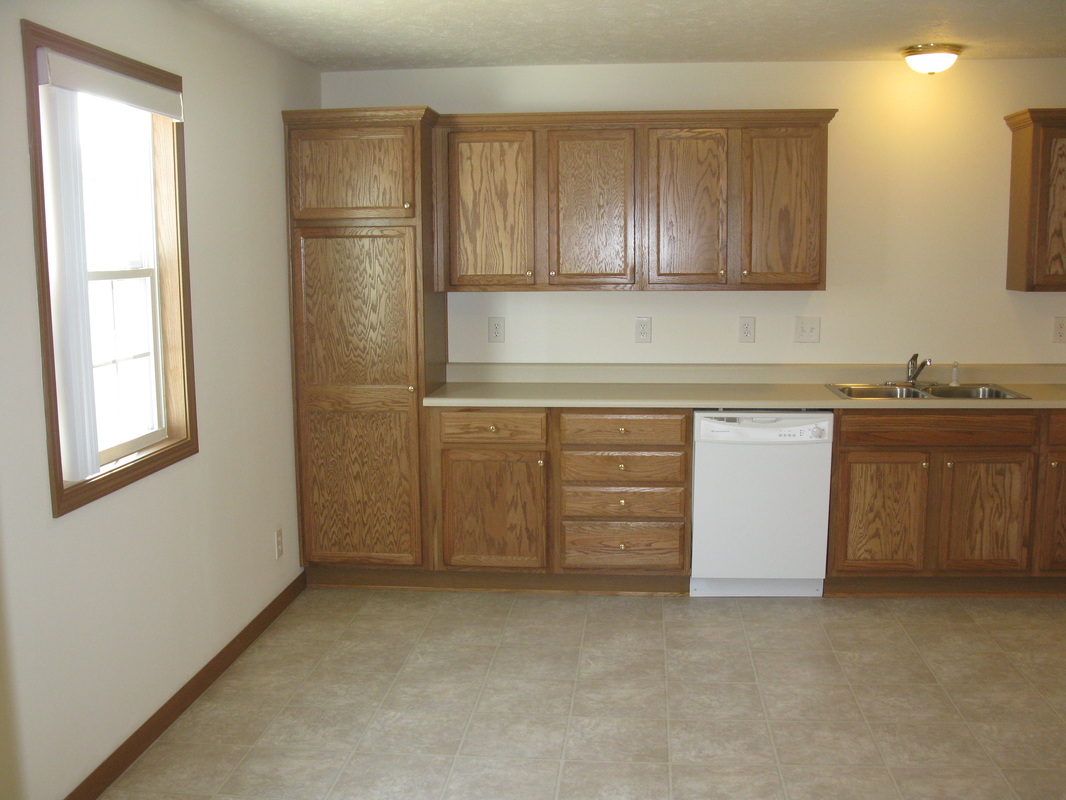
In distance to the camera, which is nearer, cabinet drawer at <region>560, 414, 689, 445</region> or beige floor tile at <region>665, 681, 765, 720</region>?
beige floor tile at <region>665, 681, 765, 720</region>

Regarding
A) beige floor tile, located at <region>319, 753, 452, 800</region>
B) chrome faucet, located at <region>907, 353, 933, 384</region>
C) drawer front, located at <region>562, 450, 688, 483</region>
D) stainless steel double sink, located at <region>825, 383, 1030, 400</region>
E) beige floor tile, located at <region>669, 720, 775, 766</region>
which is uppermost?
chrome faucet, located at <region>907, 353, 933, 384</region>

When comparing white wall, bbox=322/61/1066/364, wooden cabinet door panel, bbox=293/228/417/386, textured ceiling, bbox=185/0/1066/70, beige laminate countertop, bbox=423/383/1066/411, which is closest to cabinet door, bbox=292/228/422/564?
wooden cabinet door panel, bbox=293/228/417/386

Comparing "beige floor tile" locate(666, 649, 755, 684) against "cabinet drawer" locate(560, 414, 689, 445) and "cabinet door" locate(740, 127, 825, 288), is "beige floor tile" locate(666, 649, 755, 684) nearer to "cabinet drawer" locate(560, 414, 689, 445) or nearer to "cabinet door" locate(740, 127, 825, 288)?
"cabinet drawer" locate(560, 414, 689, 445)

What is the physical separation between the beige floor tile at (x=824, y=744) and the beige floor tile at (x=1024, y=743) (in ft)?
1.14

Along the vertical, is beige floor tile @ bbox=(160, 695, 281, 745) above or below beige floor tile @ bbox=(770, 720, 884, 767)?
above

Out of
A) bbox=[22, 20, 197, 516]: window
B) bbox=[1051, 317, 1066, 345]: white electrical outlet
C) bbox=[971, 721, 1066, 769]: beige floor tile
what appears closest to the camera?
bbox=[22, 20, 197, 516]: window

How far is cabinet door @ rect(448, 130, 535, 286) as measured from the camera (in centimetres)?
430

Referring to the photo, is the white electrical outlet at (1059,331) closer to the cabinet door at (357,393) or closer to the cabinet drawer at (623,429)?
the cabinet drawer at (623,429)

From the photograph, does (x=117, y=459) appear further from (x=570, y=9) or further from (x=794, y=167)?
(x=794, y=167)

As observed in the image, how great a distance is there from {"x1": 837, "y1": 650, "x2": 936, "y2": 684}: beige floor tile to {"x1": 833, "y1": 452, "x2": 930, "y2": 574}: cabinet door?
57 cm

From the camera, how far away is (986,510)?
417cm

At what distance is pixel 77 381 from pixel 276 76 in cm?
192

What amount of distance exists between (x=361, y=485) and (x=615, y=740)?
1703 millimetres

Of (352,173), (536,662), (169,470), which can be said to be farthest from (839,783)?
(352,173)
